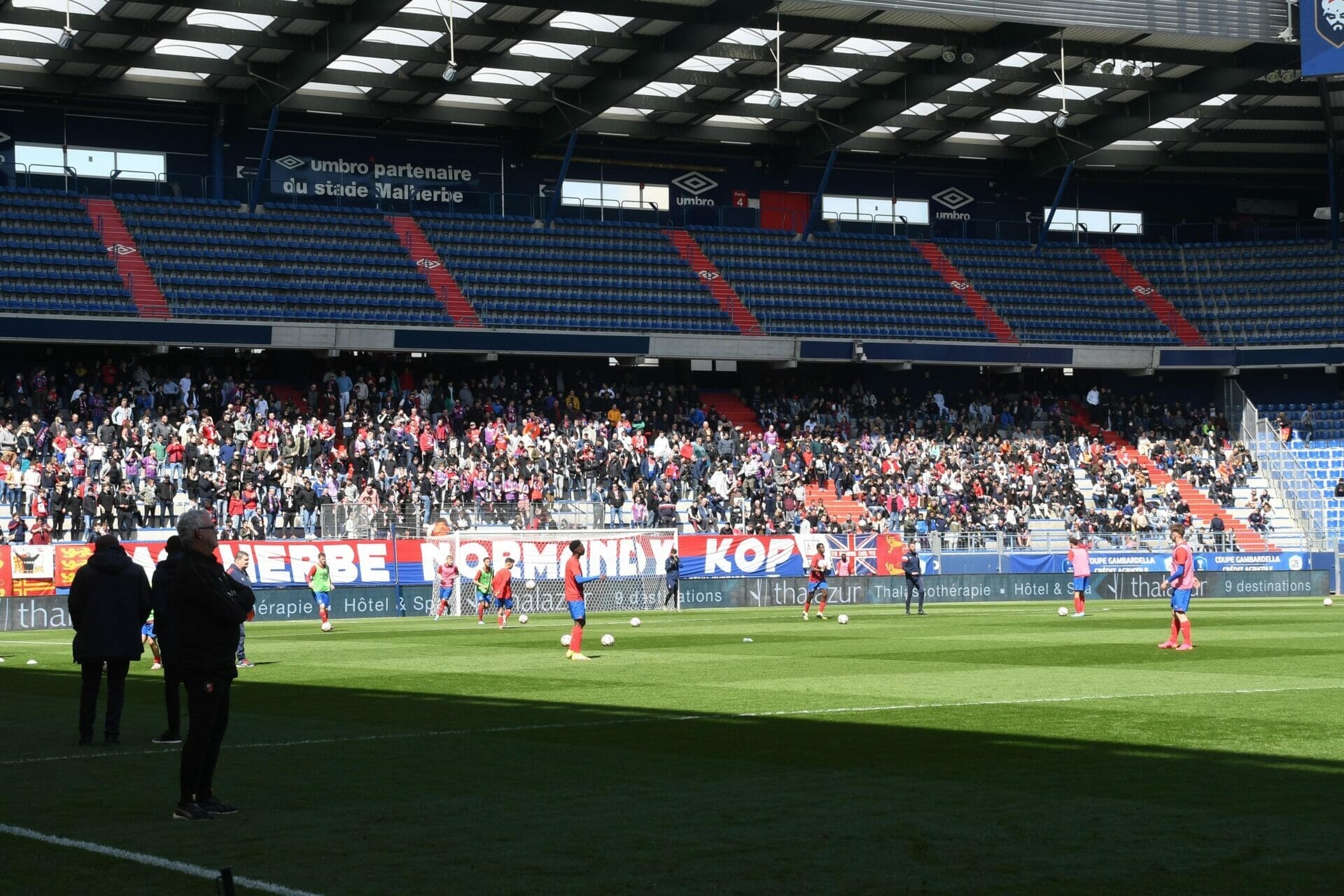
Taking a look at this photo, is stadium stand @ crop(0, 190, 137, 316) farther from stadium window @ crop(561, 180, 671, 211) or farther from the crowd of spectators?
stadium window @ crop(561, 180, 671, 211)

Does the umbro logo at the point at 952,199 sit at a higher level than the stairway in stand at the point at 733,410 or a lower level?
higher

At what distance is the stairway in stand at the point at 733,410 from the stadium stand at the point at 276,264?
10716mm

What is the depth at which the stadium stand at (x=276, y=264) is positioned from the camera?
51.2 m

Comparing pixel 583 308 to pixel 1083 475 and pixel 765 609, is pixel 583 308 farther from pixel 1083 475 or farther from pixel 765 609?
pixel 1083 475

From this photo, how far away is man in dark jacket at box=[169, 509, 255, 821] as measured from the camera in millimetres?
10141

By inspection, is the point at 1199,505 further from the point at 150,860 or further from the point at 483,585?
the point at 150,860

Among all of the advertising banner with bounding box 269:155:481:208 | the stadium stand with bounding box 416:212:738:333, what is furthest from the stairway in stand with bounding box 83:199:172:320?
the stadium stand with bounding box 416:212:738:333

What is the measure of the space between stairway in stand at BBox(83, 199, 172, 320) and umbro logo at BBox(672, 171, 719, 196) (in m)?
21.4

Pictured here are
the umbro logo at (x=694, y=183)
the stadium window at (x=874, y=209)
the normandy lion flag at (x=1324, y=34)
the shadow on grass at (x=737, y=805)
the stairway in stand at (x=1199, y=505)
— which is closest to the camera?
the shadow on grass at (x=737, y=805)

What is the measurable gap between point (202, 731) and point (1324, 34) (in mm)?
42810

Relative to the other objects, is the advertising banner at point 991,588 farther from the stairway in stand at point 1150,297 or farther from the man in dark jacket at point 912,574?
the stairway in stand at point 1150,297

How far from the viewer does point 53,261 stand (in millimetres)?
49438

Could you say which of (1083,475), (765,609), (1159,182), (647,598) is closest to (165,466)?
(647,598)

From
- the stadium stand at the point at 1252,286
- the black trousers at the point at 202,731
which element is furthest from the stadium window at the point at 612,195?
the black trousers at the point at 202,731
